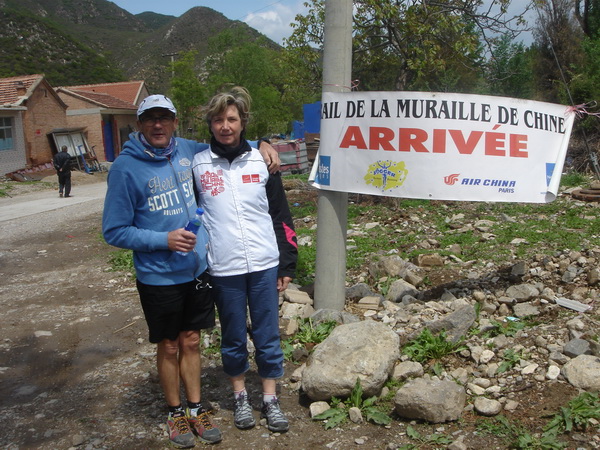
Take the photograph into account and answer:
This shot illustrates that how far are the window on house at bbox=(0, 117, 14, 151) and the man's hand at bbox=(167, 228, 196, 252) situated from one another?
27.4 m

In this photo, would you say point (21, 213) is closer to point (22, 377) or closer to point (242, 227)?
point (22, 377)

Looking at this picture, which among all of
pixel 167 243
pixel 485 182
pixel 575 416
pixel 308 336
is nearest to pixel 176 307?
pixel 167 243

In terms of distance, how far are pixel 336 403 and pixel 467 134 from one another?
2.44 m

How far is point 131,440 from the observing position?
326cm

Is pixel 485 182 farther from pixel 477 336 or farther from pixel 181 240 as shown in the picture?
pixel 181 240

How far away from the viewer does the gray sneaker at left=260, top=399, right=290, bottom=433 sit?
3.28 meters

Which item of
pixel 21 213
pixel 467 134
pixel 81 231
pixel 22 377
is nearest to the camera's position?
pixel 22 377

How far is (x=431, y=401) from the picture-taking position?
10.4 feet

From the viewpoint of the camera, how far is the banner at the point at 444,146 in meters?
4.59

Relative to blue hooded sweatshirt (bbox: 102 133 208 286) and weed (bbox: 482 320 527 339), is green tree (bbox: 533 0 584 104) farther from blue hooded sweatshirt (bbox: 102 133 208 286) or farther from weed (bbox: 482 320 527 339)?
blue hooded sweatshirt (bbox: 102 133 208 286)

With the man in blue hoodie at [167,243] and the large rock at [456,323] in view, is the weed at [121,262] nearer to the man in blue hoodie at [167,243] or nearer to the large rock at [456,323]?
the man in blue hoodie at [167,243]

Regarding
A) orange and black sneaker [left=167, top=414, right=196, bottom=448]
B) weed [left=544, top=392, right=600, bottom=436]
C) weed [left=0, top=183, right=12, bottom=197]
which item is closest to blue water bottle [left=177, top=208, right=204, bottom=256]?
orange and black sneaker [left=167, top=414, right=196, bottom=448]

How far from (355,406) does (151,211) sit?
169 cm

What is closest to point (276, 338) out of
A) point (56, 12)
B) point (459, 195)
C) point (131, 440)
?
point (131, 440)
